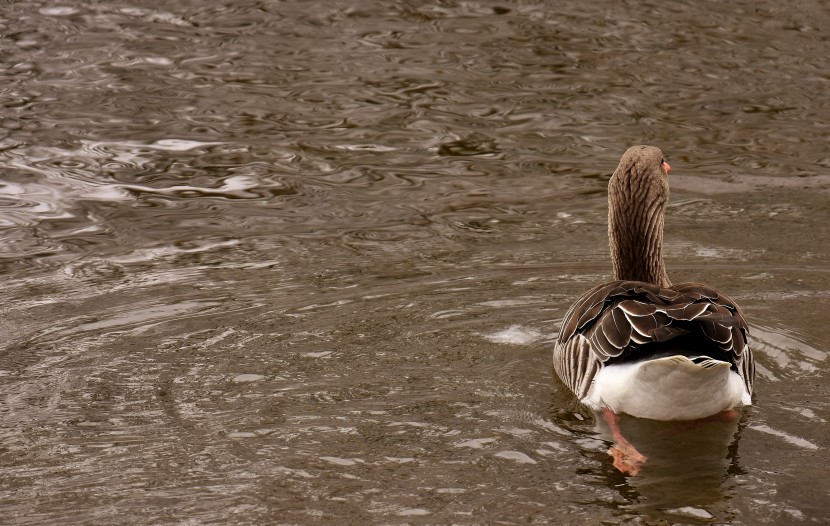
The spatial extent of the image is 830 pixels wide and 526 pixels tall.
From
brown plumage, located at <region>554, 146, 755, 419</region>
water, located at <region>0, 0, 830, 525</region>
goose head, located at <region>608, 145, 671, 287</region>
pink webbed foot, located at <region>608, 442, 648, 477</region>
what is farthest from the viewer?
goose head, located at <region>608, 145, 671, 287</region>

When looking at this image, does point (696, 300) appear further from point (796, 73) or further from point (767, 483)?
point (796, 73)

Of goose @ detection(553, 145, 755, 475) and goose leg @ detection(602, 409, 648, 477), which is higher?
goose @ detection(553, 145, 755, 475)

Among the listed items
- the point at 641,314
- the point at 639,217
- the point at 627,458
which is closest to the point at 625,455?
the point at 627,458

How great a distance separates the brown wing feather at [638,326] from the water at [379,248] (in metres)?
0.26

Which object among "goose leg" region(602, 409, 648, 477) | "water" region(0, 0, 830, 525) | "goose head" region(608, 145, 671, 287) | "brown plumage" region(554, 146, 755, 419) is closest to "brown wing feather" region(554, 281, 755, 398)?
"brown plumage" region(554, 146, 755, 419)

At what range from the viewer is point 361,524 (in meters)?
5.20

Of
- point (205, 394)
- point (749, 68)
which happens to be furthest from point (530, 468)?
point (749, 68)

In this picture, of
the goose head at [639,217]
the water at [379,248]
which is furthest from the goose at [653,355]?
the goose head at [639,217]

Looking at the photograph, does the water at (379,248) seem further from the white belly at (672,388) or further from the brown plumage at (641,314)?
the brown plumage at (641,314)

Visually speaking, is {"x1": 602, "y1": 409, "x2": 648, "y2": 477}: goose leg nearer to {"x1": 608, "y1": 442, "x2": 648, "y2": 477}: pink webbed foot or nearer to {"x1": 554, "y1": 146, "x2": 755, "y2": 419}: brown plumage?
{"x1": 608, "y1": 442, "x2": 648, "y2": 477}: pink webbed foot

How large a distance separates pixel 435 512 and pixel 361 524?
0.34 meters

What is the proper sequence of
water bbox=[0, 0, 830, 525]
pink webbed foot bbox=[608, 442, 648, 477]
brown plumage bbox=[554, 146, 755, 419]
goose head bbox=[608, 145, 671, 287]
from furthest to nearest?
goose head bbox=[608, 145, 671, 287]
brown plumage bbox=[554, 146, 755, 419]
pink webbed foot bbox=[608, 442, 648, 477]
water bbox=[0, 0, 830, 525]

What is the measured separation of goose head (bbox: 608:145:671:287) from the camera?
754 centimetres

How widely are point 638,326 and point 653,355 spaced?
22 cm
